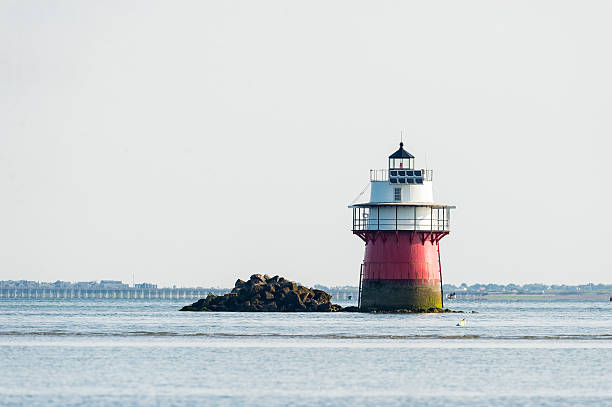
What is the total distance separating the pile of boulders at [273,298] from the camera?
3597 inches

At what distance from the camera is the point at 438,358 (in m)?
45.1

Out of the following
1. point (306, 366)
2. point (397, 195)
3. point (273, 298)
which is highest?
A: point (397, 195)

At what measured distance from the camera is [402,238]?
2970 inches

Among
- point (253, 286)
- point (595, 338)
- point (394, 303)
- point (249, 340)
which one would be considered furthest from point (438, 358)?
point (253, 286)

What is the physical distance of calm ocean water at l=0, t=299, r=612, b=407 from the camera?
3272 cm

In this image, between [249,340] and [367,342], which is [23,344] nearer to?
[249,340]

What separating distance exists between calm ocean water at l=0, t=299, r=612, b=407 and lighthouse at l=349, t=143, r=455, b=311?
9475mm

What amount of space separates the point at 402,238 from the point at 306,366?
34745 millimetres

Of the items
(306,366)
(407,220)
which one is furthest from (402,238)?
(306,366)

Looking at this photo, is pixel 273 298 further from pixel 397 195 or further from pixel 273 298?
pixel 397 195

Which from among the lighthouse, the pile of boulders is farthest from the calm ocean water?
the pile of boulders

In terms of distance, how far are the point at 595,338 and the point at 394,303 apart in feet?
61.1

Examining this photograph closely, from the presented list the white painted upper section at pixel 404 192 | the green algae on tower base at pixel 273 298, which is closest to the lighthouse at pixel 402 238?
the white painted upper section at pixel 404 192

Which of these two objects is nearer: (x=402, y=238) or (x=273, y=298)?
(x=402, y=238)
